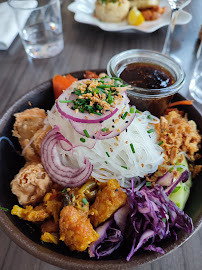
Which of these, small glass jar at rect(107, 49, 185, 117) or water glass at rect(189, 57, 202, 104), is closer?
small glass jar at rect(107, 49, 185, 117)

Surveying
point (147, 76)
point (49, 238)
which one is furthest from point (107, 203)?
point (147, 76)

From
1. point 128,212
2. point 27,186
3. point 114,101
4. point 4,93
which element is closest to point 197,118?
point 114,101

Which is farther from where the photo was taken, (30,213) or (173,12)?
(173,12)

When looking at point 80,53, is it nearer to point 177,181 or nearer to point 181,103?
point 181,103

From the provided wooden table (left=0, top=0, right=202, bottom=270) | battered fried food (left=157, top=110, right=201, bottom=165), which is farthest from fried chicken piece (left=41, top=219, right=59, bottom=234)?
wooden table (left=0, top=0, right=202, bottom=270)

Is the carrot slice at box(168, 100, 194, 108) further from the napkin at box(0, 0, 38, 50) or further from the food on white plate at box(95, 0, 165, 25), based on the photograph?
the napkin at box(0, 0, 38, 50)

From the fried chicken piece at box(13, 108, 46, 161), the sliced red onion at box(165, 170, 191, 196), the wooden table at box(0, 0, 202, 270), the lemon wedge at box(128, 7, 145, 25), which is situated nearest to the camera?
the sliced red onion at box(165, 170, 191, 196)
